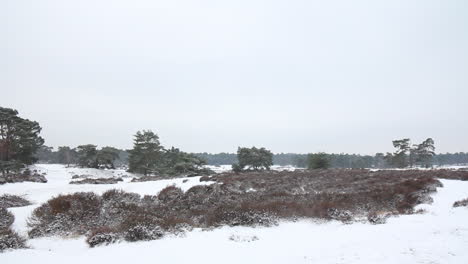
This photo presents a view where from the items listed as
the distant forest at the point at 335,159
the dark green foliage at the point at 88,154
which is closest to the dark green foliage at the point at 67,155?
the distant forest at the point at 335,159

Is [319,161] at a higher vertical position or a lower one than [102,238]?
higher

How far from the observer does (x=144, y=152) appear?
40531 mm

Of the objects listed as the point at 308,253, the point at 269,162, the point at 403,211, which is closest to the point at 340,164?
the point at 269,162

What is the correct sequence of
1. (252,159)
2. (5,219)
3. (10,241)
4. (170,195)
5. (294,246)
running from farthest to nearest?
(252,159)
(170,195)
(5,219)
(294,246)
(10,241)

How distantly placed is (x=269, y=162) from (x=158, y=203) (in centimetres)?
3004

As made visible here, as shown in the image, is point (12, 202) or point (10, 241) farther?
point (12, 202)

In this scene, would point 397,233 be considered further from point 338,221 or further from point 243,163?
point 243,163

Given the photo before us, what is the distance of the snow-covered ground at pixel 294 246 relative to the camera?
6.13 metres

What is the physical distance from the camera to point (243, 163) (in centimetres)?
4072

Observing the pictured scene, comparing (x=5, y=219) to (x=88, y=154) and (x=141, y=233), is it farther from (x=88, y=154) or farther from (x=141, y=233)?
(x=88, y=154)

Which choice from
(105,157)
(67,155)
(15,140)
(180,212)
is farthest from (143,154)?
(67,155)

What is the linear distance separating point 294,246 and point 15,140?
125ft

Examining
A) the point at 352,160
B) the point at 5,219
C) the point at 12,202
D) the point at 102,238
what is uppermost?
the point at 102,238

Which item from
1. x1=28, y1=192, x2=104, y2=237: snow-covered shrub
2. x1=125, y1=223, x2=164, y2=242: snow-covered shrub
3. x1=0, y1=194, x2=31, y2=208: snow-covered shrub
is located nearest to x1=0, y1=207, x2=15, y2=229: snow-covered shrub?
x1=28, y1=192, x2=104, y2=237: snow-covered shrub
